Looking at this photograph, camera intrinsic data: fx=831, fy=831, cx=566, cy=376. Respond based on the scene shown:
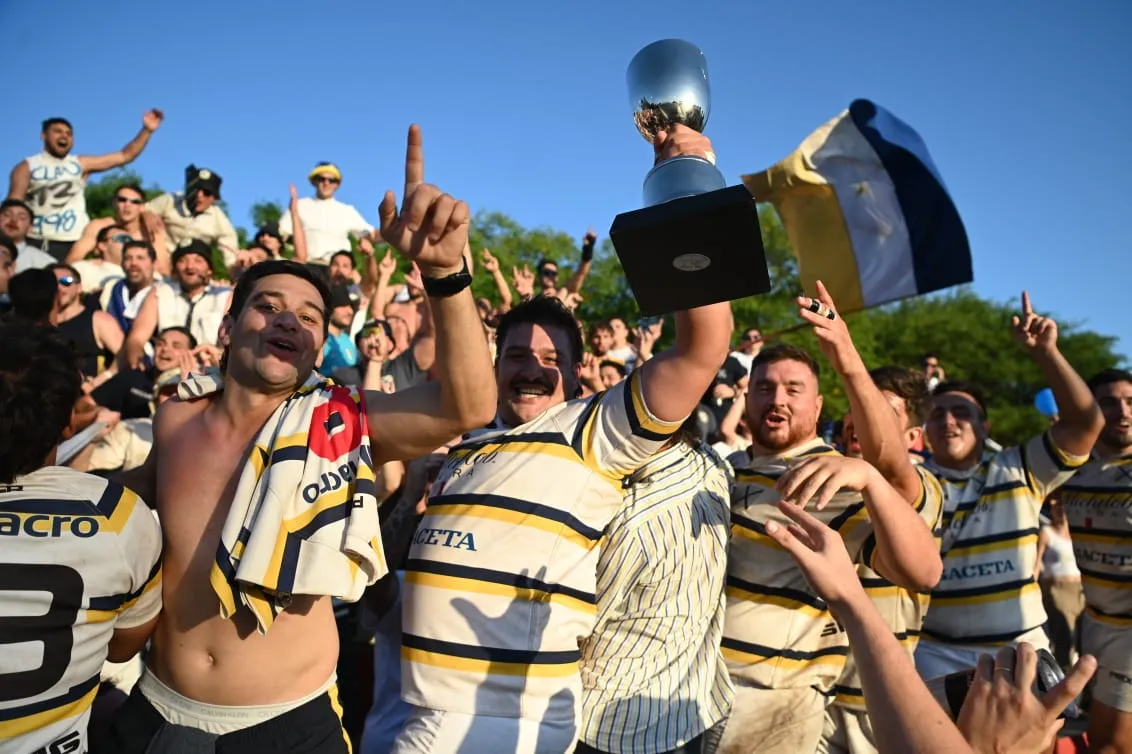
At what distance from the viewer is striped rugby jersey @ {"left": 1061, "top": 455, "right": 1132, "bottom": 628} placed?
14.2ft

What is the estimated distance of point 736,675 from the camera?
294cm

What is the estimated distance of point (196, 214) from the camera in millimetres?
9562

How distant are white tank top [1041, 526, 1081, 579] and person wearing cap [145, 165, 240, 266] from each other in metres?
8.70

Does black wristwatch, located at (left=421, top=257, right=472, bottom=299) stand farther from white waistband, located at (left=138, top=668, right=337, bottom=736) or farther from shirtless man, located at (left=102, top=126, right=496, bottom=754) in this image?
white waistband, located at (left=138, top=668, right=337, bottom=736)

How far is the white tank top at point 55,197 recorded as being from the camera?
862 centimetres

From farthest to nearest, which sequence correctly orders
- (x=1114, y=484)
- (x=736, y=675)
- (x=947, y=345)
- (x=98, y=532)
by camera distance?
1. (x=947, y=345)
2. (x=1114, y=484)
3. (x=736, y=675)
4. (x=98, y=532)

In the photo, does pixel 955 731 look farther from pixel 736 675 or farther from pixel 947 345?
pixel 947 345

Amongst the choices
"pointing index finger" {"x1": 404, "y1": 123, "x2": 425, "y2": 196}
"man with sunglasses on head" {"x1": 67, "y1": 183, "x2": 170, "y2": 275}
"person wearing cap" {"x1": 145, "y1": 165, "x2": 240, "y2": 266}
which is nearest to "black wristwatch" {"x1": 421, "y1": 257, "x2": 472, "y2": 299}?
"pointing index finger" {"x1": 404, "y1": 123, "x2": 425, "y2": 196}

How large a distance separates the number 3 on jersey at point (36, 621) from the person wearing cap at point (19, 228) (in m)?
6.40

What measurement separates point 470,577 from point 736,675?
1.24 metres

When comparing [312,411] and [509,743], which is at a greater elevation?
[312,411]

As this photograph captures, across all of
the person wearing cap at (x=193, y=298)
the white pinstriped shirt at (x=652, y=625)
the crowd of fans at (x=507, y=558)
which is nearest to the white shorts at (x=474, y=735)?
the crowd of fans at (x=507, y=558)

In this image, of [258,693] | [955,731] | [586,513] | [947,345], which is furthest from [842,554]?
[947,345]

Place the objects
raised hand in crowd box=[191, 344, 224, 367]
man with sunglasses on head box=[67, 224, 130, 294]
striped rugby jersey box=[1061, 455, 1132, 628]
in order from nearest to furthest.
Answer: striped rugby jersey box=[1061, 455, 1132, 628] < raised hand in crowd box=[191, 344, 224, 367] < man with sunglasses on head box=[67, 224, 130, 294]
